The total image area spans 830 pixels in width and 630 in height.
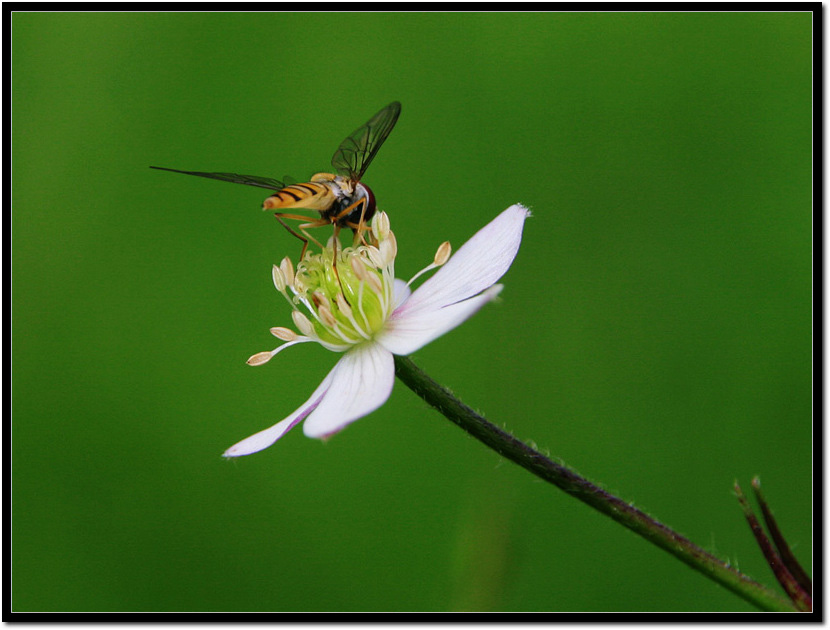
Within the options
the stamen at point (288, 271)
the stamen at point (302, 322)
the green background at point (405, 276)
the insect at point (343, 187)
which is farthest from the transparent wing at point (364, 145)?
the green background at point (405, 276)

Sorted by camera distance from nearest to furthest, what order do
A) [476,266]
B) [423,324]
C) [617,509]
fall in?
1. [617,509]
2. [423,324]
3. [476,266]

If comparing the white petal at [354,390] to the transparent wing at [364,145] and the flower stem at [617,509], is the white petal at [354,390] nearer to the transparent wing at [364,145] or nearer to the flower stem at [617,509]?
the flower stem at [617,509]

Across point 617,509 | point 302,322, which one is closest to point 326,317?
point 302,322

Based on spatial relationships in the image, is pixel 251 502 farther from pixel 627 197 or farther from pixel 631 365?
pixel 627 197

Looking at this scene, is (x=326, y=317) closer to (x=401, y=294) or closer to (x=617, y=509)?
(x=401, y=294)

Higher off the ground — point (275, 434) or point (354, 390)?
point (354, 390)

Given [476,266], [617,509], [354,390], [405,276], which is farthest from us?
[405,276]
